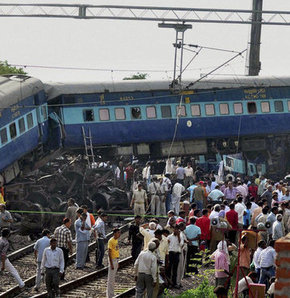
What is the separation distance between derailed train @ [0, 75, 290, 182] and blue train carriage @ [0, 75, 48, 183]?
0.03 meters

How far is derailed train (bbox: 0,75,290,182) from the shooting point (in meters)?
33.7

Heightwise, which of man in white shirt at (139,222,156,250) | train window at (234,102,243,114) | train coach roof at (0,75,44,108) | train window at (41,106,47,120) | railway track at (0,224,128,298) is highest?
train coach roof at (0,75,44,108)

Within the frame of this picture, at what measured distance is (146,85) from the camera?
38.2 meters

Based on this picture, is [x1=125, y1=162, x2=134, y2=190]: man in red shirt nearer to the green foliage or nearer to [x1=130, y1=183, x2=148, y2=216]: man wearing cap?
[x1=130, y1=183, x2=148, y2=216]: man wearing cap

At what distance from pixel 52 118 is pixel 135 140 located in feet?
11.6

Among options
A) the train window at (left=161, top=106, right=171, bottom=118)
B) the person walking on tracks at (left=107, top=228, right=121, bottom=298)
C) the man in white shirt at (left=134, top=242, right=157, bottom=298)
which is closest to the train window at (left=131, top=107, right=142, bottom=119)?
the train window at (left=161, top=106, right=171, bottom=118)

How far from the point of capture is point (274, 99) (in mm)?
40906

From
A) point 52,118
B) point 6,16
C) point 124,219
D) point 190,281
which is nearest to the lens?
point 190,281

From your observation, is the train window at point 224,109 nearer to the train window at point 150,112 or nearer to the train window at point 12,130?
the train window at point 150,112

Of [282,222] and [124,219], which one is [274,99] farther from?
[282,222]

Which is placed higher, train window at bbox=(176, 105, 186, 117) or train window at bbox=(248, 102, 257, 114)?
train window at bbox=(176, 105, 186, 117)

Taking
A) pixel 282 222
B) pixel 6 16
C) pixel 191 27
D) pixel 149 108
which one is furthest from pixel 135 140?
pixel 282 222

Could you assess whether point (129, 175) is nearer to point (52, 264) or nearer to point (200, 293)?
point (52, 264)

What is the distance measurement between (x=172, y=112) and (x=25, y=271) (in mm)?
16422
